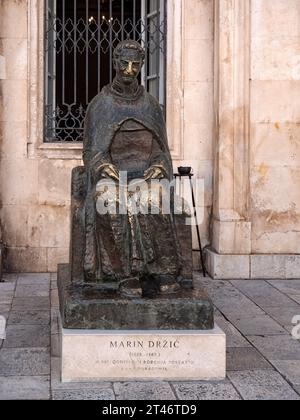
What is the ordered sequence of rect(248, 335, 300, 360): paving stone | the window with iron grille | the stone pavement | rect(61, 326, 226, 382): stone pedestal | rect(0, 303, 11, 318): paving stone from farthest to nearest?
the window with iron grille
rect(0, 303, 11, 318): paving stone
rect(248, 335, 300, 360): paving stone
rect(61, 326, 226, 382): stone pedestal
the stone pavement

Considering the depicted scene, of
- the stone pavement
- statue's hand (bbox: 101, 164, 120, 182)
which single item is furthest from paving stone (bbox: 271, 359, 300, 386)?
statue's hand (bbox: 101, 164, 120, 182)

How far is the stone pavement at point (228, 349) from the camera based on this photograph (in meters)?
4.60

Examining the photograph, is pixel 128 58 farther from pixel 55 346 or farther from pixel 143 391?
pixel 143 391

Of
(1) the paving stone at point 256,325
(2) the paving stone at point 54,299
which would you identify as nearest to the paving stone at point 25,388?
(1) the paving stone at point 256,325

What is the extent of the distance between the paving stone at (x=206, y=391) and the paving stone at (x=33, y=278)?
13.0 ft

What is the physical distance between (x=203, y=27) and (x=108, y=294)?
511cm

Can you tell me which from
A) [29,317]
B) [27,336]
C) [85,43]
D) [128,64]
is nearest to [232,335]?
[27,336]

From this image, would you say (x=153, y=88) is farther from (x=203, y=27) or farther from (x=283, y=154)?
(x=283, y=154)

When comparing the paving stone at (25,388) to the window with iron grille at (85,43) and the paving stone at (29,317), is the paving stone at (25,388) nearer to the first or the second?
the paving stone at (29,317)

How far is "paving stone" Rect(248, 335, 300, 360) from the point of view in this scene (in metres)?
5.51

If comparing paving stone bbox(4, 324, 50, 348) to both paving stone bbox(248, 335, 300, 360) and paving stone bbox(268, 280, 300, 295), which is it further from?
paving stone bbox(268, 280, 300, 295)

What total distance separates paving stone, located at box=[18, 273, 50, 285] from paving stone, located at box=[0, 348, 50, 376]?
2.85 meters

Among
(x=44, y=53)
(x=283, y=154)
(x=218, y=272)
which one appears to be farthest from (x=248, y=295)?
(x=44, y=53)

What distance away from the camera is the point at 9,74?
8.98 m
